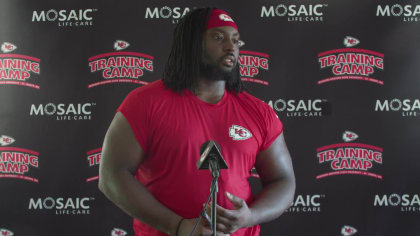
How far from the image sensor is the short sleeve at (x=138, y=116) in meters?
1.33

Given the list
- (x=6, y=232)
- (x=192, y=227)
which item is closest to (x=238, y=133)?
(x=192, y=227)

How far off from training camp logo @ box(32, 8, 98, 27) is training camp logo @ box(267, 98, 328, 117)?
1304mm

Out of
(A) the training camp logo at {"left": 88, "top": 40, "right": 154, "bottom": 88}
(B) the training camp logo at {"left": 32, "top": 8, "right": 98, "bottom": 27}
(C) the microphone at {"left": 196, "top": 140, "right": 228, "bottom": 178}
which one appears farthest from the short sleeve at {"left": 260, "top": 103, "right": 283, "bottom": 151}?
(B) the training camp logo at {"left": 32, "top": 8, "right": 98, "bottom": 27}

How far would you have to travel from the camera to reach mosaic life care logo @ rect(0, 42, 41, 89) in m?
2.88

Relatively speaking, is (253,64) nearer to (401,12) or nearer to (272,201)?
(401,12)

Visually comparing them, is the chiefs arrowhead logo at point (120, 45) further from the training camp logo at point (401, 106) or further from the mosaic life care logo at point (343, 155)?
the training camp logo at point (401, 106)

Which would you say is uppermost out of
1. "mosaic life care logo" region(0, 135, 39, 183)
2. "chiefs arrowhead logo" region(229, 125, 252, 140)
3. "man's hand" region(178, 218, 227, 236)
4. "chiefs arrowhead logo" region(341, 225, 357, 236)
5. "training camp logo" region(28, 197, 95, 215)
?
"chiefs arrowhead logo" region(229, 125, 252, 140)

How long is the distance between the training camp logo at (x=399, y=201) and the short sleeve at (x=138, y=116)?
75.3 inches

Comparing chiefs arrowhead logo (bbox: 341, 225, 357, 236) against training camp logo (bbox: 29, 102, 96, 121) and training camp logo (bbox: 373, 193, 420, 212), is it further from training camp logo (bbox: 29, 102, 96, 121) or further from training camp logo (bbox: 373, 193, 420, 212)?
training camp logo (bbox: 29, 102, 96, 121)

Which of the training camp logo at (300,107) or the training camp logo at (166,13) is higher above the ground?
the training camp logo at (166,13)

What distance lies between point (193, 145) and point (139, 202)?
232 millimetres

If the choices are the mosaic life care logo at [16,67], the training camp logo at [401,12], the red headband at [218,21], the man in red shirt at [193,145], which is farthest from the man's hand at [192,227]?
the training camp logo at [401,12]

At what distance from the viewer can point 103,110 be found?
2.84 metres

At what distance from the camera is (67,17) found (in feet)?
9.50
